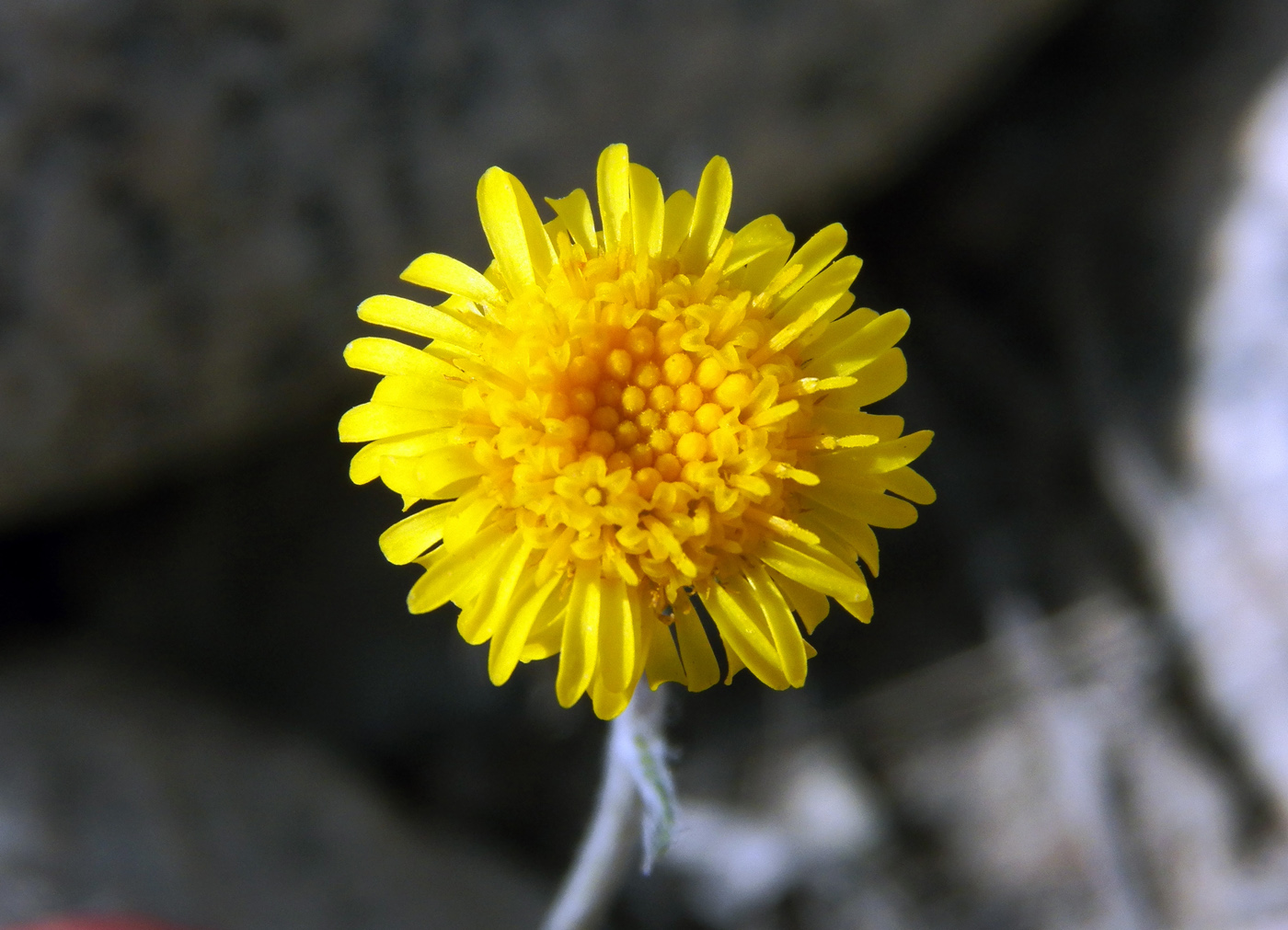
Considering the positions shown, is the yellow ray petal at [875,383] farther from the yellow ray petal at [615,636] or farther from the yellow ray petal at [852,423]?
the yellow ray petal at [615,636]

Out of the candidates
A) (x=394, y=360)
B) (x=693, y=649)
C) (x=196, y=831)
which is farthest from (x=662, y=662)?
(x=196, y=831)

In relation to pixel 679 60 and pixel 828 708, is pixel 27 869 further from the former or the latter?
pixel 679 60

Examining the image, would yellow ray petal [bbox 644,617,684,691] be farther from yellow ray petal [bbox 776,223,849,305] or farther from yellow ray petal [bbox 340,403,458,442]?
yellow ray petal [bbox 776,223,849,305]

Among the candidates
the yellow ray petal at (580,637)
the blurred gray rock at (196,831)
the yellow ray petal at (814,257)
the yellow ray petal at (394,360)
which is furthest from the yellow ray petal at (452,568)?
the blurred gray rock at (196,831)

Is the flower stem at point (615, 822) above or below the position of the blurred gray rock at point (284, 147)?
below

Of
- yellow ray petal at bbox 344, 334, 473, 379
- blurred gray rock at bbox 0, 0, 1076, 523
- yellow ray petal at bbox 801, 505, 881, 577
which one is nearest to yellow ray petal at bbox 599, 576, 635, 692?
yellow ray petal at bbox 801, 505, 881, 577

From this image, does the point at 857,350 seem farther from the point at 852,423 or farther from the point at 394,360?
the point at 394,360

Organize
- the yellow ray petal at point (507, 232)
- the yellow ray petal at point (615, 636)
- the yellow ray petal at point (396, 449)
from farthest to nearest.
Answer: the yellow ray petal at point (507, 232), the yellow ray petal at point (396, 449), the yellow ray petal at point (615, 636)
